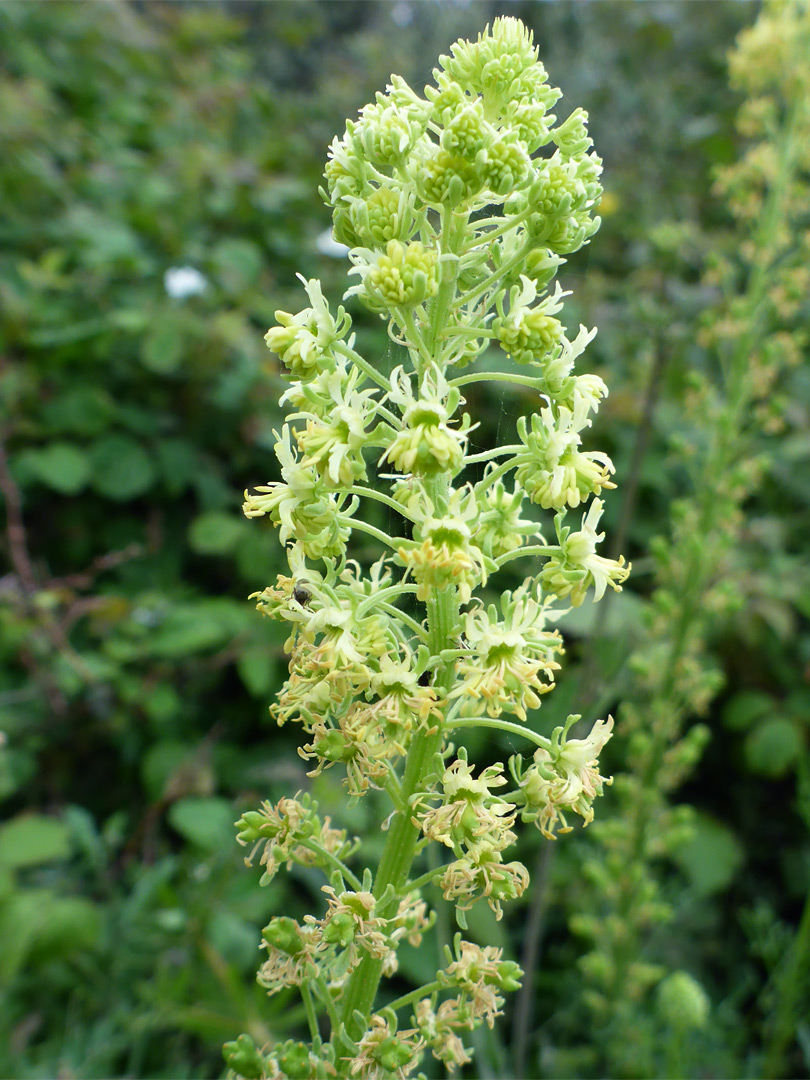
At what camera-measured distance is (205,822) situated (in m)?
2.59

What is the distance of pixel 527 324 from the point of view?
1.17 meters

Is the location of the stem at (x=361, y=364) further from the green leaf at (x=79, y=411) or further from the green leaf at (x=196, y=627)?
the green leaf at (x=79, y=411)

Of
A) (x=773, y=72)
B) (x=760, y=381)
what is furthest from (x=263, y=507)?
(x=773, y=72)

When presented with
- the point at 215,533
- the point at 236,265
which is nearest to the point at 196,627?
the point at 215,533

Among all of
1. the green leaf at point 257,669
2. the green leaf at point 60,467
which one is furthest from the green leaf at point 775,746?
the green leaf at point 60,467

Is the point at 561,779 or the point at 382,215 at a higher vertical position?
the point at 382,215

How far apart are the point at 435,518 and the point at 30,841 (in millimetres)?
2082

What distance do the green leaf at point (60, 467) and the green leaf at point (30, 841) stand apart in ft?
4.24

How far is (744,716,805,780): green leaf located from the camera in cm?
311

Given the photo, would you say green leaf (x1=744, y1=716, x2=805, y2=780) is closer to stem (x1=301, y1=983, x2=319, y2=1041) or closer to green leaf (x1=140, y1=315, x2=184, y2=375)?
stem (x1=301, y1=983, x2=319, y2=1041)

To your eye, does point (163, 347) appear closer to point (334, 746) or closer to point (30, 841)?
point (30, 841)

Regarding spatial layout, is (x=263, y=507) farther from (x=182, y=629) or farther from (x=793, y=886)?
(x=793, y=886)

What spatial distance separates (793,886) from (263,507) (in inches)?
119

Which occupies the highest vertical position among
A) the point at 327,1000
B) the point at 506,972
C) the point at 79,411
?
the point at 79,411
